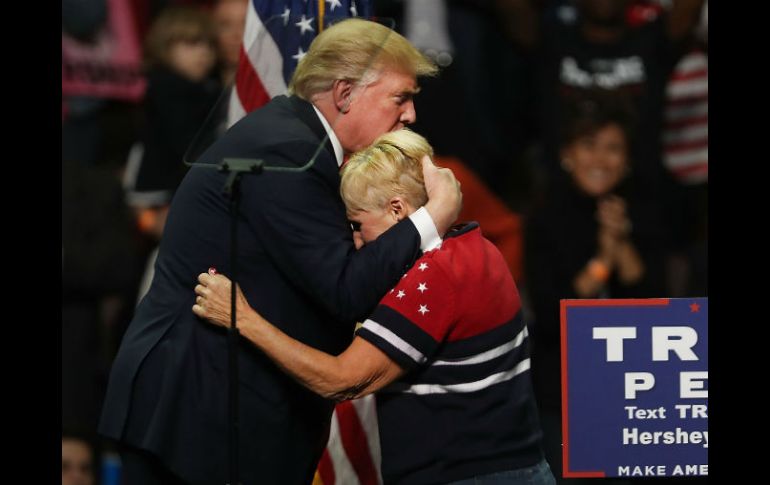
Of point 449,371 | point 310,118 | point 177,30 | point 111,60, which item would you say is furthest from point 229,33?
point 449,371

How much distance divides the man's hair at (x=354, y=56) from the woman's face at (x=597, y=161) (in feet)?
5.36

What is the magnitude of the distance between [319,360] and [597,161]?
2.08 meters

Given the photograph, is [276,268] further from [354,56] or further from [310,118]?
[354,56]

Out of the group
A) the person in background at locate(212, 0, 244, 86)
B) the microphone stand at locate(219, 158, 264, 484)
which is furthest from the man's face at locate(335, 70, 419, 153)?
the person in background at locate(212, 0, 244, 86)

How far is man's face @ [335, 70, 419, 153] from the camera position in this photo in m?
3.58

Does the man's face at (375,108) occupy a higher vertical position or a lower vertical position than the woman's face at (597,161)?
higher

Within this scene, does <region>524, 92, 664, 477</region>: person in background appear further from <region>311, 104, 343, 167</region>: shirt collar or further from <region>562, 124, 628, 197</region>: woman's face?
<region>311, 104, 343, 167</region>: shirt collar

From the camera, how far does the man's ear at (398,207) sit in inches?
134

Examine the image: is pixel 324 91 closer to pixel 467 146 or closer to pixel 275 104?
pixel 275 104

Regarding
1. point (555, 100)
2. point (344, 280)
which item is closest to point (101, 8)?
point (555, 100)

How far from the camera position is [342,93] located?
3572 mm

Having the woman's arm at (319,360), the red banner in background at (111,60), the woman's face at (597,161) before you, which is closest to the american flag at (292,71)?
the woman's arm at (319,360)

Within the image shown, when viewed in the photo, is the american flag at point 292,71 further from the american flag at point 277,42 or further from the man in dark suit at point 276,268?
the man in dark suit at point 276,268

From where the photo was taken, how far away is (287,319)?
11.4 feet
